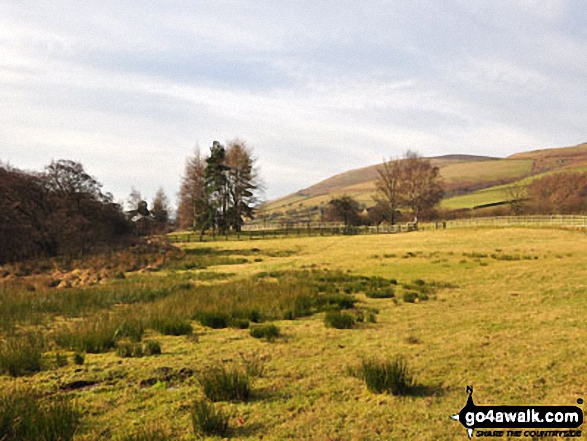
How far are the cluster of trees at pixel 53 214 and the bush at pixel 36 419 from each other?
71.6ft

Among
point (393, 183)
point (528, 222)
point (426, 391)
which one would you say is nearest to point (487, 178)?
point (393, 183)

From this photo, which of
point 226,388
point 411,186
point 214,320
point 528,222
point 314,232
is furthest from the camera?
point 411,186

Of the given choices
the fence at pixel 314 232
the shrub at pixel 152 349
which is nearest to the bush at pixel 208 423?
the shrub at pixel 152 349

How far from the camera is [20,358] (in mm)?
5785

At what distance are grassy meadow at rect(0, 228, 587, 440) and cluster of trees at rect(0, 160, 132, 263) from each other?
12169 mm

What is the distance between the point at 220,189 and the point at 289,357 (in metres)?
47.1

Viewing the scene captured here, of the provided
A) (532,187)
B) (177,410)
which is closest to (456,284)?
(177,410)

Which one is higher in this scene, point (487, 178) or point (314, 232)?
point (487, 178)

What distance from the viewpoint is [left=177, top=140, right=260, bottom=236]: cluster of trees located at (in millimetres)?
50406

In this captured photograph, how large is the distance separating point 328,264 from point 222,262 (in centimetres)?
782

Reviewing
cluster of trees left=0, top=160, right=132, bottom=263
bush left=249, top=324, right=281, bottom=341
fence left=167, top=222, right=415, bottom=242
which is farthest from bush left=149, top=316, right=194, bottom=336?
fence left=167, top=222, right=415, bottom=242

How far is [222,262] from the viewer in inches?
982

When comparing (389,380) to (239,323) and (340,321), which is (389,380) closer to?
(340,321)

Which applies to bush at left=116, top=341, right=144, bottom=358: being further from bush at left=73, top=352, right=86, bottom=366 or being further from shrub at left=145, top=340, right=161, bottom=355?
bush at left=73, top=352, right=86, bottom=366
